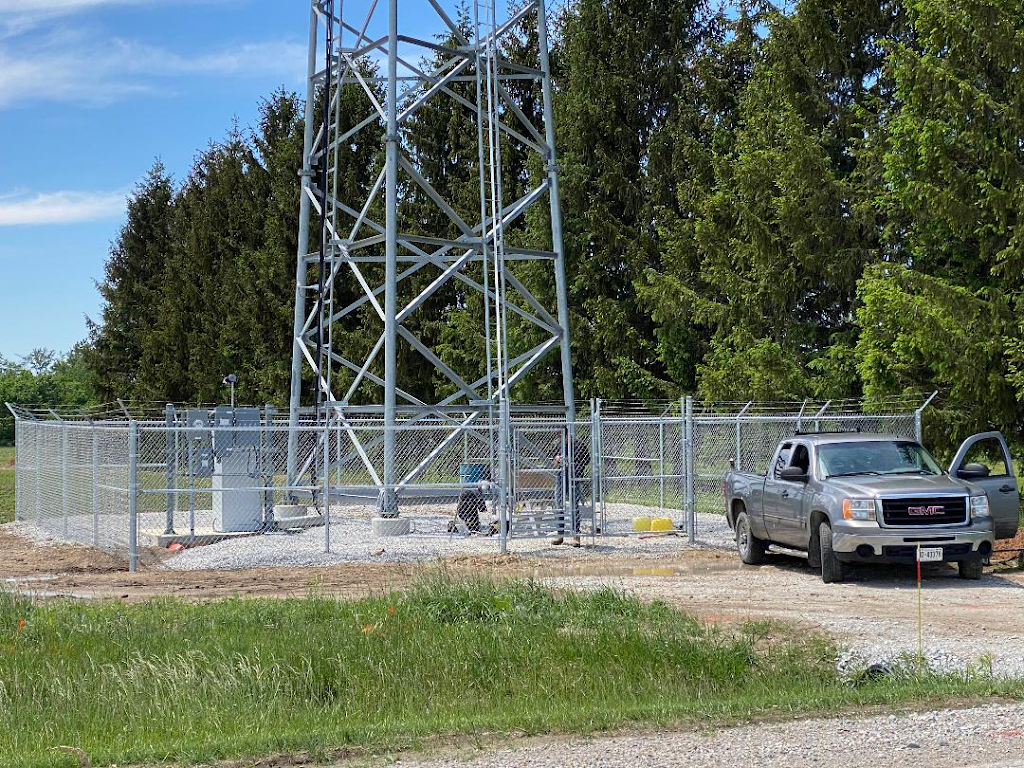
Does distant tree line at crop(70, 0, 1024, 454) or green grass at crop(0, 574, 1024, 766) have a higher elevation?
distant tree line at crop(70, 0, 1024, 454)

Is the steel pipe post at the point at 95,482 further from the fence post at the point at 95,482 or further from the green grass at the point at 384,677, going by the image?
the green grass at the point at 384,677

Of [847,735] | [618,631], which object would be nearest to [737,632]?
[618,631]

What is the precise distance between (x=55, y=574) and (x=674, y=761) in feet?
43.0

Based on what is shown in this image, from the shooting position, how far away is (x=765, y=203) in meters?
30.0

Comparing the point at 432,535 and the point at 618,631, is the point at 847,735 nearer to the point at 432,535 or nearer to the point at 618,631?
the point at 618,631

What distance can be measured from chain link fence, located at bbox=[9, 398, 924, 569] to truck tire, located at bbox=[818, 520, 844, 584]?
4.68 m

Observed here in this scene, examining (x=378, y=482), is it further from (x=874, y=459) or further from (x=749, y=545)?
(x=874, y=459)

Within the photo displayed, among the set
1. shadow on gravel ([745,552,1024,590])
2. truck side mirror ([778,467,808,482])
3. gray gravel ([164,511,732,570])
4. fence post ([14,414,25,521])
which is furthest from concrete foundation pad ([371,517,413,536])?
fence post ([14,414,25,521])

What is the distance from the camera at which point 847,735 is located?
8.25 metres

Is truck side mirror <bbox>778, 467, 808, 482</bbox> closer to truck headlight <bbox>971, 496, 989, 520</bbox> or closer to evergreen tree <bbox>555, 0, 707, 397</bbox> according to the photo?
truck headlight <bbox>971, 496, 989, 520</bbox>

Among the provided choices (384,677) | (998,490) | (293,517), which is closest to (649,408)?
(293,517)

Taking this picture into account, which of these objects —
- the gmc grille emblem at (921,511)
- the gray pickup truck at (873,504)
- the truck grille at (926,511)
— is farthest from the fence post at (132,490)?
the gmc grille emblem at (921,511)

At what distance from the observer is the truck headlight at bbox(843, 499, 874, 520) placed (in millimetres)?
15539

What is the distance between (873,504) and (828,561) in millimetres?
1008
